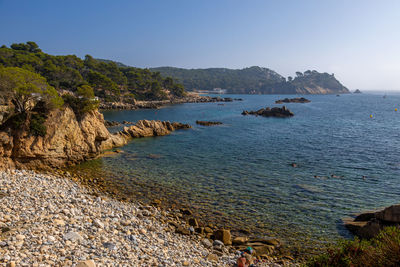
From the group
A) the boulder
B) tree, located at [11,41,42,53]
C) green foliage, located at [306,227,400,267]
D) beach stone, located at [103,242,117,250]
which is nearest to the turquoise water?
the boulder

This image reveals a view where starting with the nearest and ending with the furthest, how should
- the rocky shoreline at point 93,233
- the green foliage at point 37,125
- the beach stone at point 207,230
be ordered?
the rocky shoreline at point 93,233 < the beach stone at point 207,230 < the green foliage at point 37,125

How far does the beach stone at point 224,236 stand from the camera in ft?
44.5

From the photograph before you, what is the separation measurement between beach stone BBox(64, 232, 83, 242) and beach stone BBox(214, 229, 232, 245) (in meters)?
7.39

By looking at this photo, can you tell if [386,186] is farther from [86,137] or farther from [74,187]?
[86,137]

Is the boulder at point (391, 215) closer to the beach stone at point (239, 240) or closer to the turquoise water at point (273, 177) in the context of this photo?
the turquoise water at point (273, 177)

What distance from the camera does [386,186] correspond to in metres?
22.4

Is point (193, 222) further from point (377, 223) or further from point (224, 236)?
point (377, 223)

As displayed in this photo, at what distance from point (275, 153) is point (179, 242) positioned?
24.7m

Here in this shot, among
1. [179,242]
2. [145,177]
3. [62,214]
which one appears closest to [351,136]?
[145,177]

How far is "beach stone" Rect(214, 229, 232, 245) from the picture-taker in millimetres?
13555

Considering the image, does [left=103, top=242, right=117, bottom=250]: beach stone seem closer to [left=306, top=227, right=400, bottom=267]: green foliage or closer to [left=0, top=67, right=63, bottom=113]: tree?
[left=306, top=227, right=400, bottom=267]: green foliage

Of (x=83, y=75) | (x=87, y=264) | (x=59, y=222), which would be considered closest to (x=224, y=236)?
(x=87, y=264)

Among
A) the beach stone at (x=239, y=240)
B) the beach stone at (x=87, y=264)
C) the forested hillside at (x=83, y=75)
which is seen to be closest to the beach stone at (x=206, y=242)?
the beach stone at (x=239, y=240)

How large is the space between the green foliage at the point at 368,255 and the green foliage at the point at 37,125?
24.9m
